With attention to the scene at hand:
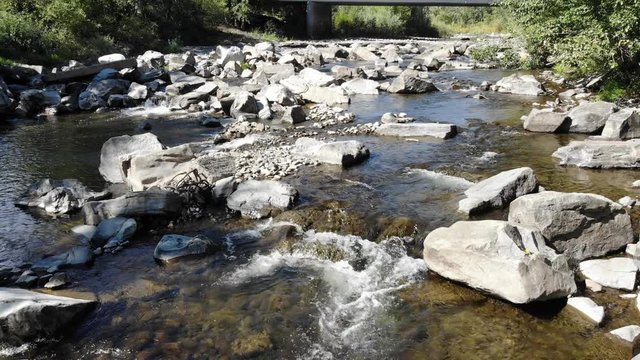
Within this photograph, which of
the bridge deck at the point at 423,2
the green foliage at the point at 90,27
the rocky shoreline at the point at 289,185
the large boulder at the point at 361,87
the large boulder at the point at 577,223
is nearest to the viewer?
the rocky shoreline at the point at 289,185

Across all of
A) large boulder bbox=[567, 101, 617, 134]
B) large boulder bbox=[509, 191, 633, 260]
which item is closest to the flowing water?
large boulder bbox=[509, 191, 633, 260]

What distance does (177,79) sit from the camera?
24469 millimetres

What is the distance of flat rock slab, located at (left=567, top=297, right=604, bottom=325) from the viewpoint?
20.8ft

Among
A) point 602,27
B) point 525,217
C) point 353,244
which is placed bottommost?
point 353,244

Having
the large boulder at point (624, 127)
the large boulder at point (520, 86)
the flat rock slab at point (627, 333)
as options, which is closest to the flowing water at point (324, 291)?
the flat rock slab at point (627, 333)

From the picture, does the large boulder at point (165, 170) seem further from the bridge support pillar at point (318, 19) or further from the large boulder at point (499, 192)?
the bridge support pillar at point (318, 19)

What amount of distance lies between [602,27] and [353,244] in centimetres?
1289

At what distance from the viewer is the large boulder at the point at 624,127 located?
13211 millimetres

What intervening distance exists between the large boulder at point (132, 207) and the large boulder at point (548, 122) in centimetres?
1107

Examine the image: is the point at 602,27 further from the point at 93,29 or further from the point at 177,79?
the point at 93,29

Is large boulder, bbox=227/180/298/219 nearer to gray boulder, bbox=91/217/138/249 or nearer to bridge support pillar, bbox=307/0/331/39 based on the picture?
gray boulder, bbox=91/217/138/249

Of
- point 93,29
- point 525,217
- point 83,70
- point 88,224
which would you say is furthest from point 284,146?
point 93,29

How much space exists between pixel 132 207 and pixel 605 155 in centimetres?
1053

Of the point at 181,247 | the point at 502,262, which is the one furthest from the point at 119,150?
the point at 502,262
